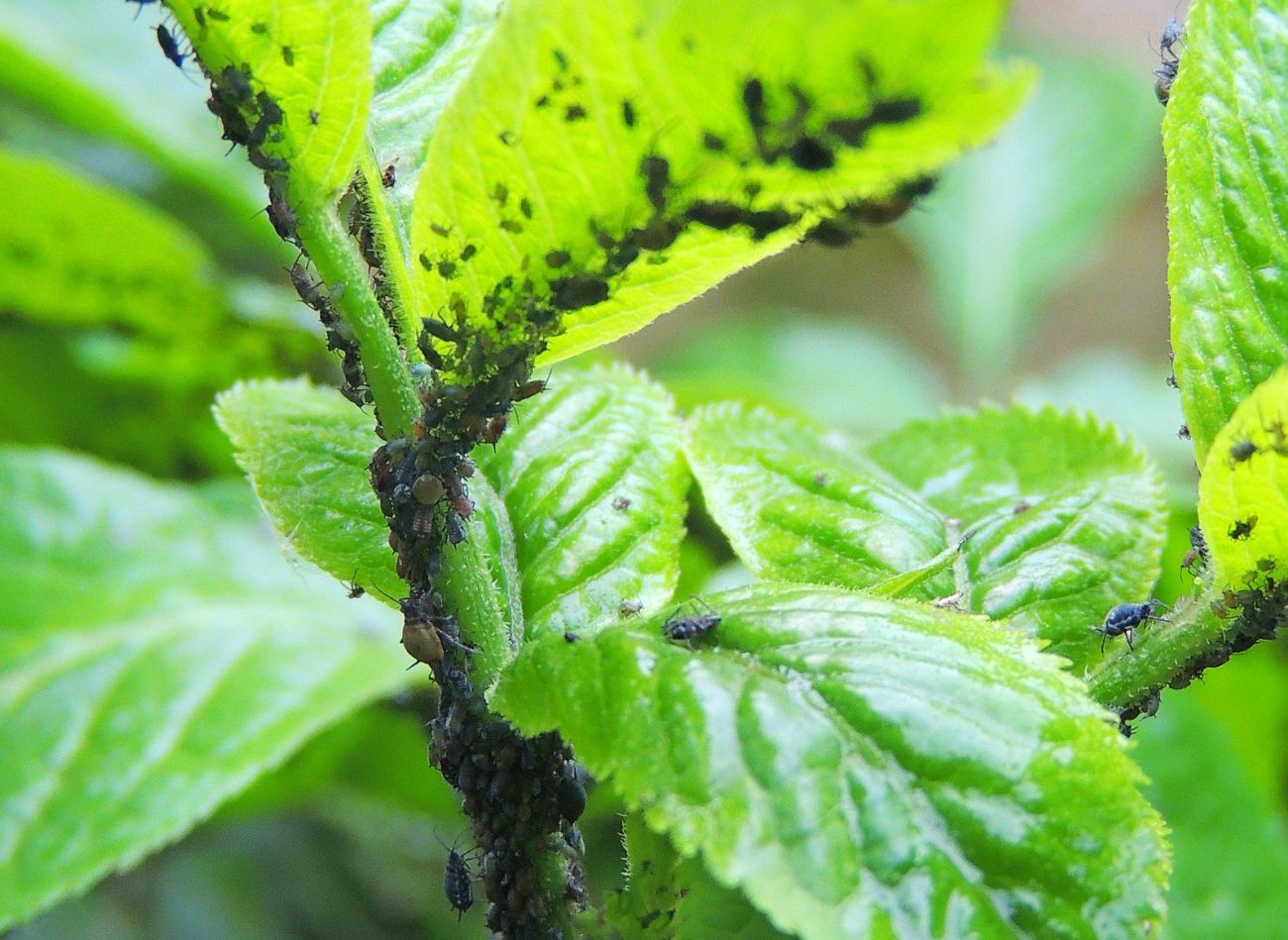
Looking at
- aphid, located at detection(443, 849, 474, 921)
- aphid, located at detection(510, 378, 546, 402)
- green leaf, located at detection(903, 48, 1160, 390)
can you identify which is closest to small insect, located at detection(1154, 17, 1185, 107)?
aphid, located at detection(510, 378, 546, 402)

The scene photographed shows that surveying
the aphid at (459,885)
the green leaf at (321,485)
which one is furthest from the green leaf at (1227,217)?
the aphid at (459,885)

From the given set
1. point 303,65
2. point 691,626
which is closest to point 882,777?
point 691,626

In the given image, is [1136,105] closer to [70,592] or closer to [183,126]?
[183,126]

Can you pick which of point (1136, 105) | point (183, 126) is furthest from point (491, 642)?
point (1136, 105)

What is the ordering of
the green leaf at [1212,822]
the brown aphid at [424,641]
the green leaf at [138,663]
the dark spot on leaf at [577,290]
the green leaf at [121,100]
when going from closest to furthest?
the dark spot on leaf at [577,290]
the brown aphid at [424,641]
the green leaf at [138,663]
the green leaf at [1212,822]
the green leaf at [121,100]

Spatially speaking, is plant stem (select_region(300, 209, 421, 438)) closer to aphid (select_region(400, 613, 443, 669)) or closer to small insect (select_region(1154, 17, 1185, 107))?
aphid (select_region(400, 613, 443, 669))

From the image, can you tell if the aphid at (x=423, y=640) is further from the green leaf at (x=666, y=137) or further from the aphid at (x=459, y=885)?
the aphid at (x=459, y=885)
